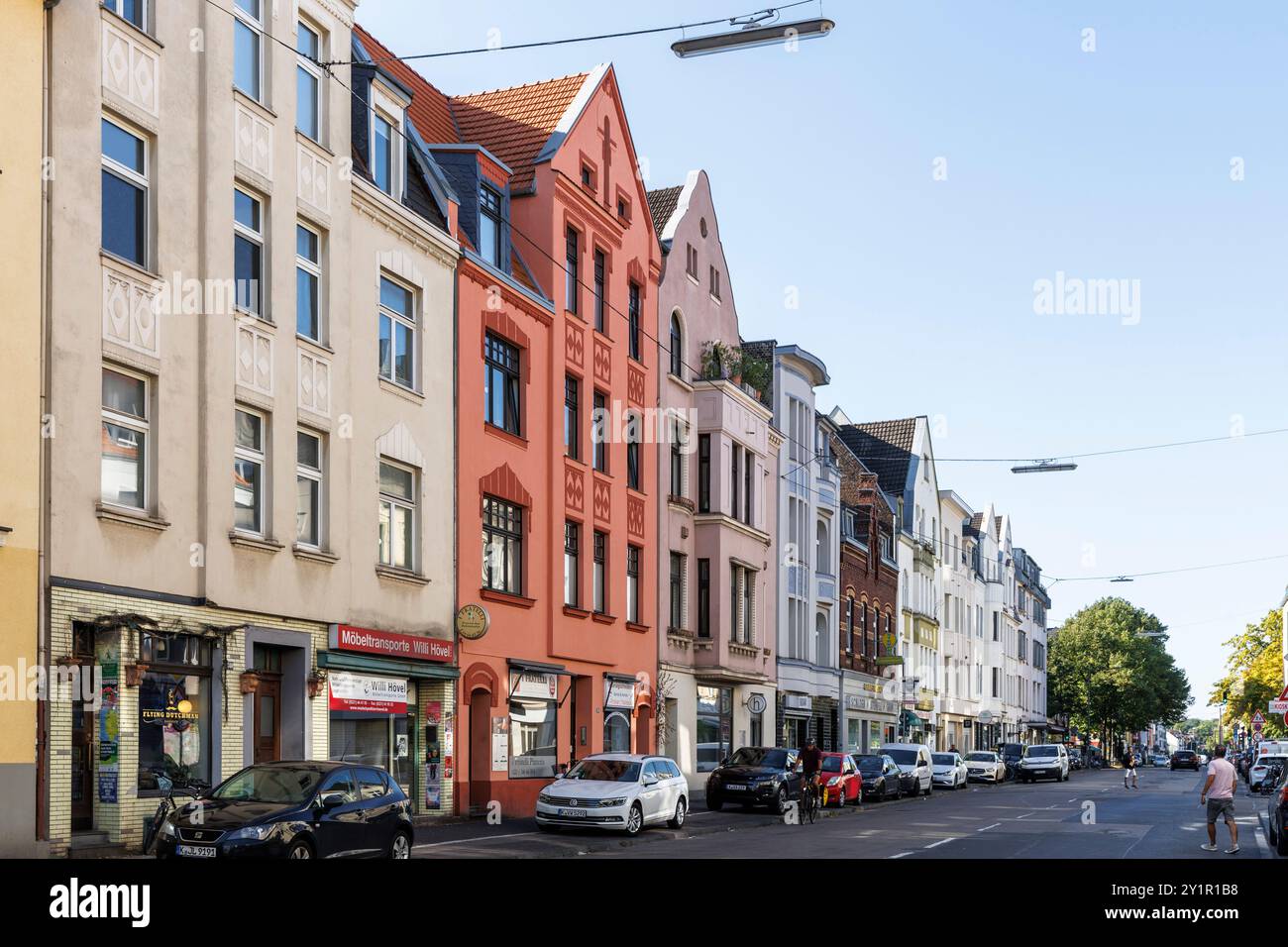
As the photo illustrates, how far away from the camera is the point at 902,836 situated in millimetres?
→ 27609

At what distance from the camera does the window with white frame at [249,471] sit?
917 inches

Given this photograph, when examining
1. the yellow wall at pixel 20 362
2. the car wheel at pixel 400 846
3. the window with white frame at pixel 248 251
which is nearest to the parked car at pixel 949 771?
the window with white frame at pixel 248 251

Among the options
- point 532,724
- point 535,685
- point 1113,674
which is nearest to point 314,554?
point 535,685

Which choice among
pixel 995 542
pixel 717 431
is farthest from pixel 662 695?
pixel 995 542

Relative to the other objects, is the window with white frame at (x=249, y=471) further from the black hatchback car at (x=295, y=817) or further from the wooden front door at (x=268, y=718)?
the black hatchback car at (x=295, y=817)

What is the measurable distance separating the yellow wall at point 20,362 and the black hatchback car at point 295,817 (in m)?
3.01

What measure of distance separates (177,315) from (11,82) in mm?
3950

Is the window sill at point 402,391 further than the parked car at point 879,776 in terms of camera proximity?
No

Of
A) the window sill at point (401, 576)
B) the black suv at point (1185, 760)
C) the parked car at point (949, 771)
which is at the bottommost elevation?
the black suv at point (1185, 760)

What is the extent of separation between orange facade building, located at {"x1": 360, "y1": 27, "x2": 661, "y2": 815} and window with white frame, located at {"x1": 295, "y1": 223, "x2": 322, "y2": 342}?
15.8 feet

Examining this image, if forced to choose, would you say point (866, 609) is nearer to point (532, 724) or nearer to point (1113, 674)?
point (532, 724)

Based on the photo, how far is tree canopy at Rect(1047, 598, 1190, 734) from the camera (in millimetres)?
119250

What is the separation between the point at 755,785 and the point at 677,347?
13686 mm

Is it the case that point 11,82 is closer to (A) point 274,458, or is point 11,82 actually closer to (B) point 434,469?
(A) point 274,458
